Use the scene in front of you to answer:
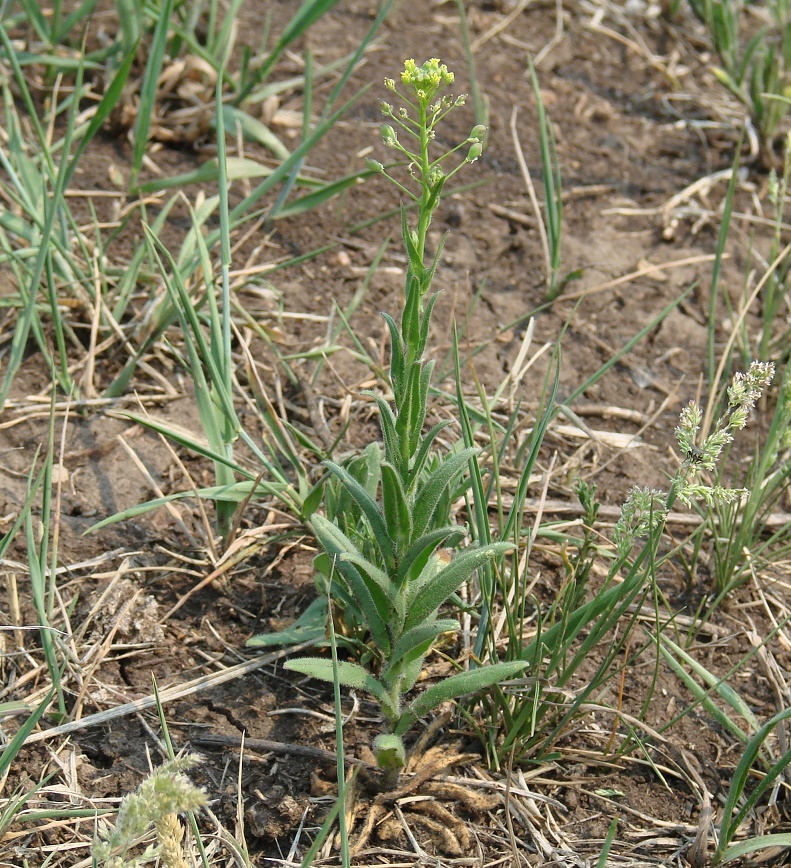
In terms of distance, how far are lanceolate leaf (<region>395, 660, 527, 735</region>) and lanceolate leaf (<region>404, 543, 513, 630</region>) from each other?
0.12 metres

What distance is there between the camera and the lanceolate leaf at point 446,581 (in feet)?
5.15

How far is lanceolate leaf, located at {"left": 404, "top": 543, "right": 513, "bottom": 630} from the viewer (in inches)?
61.7

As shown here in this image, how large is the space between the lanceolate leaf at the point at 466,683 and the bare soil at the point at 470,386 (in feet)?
0.59

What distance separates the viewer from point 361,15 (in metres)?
3.54

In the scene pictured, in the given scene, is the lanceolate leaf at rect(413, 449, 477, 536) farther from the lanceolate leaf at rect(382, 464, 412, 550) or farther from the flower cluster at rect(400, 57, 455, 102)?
the flower cluster at rect(400, 57, 455, 102)

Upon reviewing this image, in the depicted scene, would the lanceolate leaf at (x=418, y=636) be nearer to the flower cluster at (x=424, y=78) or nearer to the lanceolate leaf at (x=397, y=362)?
the lanceolate leaf at (x=397, y=362)

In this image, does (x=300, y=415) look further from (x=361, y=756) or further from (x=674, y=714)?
(x=674, y=714)

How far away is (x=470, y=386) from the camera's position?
2545 mm

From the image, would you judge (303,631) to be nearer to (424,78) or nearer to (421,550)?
(421,550)

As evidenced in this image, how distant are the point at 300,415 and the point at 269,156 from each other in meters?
1.06

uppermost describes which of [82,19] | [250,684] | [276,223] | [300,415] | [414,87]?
[414,87]

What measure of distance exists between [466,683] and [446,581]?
0.18 metres

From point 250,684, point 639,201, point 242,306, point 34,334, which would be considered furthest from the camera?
point 639,201

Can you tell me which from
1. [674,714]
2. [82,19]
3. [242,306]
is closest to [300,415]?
[242,306]
